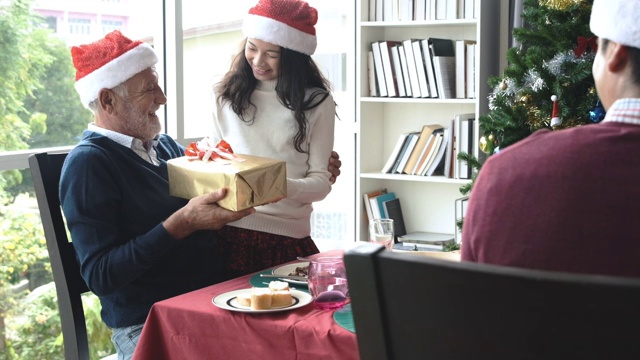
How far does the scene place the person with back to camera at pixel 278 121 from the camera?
8.16 feet

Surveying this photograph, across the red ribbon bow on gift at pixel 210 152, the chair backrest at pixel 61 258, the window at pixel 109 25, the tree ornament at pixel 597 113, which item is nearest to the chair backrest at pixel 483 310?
the red ribbon bow on gift at pixel 210 152

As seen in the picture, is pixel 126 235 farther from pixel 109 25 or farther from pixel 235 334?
pixel 109 25

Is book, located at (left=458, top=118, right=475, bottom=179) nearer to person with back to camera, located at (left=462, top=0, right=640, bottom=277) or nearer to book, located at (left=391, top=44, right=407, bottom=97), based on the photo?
book, located at (left=391, top=44, right=407, bottom=97)

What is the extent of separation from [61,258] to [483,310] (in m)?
1.48

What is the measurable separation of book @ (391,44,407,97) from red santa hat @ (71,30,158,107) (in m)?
2.17

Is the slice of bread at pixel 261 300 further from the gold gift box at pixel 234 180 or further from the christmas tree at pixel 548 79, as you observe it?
the christmas tree at pixel 548 79

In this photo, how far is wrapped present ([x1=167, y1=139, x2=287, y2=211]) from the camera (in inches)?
76.0

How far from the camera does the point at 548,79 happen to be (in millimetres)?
2994

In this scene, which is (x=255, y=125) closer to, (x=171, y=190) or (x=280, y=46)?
(x=280, y=46)

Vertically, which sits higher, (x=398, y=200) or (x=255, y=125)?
(x=255, y=125)

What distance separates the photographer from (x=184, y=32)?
12.5ft

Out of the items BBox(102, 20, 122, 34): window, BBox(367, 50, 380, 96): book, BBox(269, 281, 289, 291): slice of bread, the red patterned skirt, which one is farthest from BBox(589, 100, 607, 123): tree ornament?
BBox(102, 20, 122, 34): window

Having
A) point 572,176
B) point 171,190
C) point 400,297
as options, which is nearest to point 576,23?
point 171,190

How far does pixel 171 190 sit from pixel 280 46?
73cm
